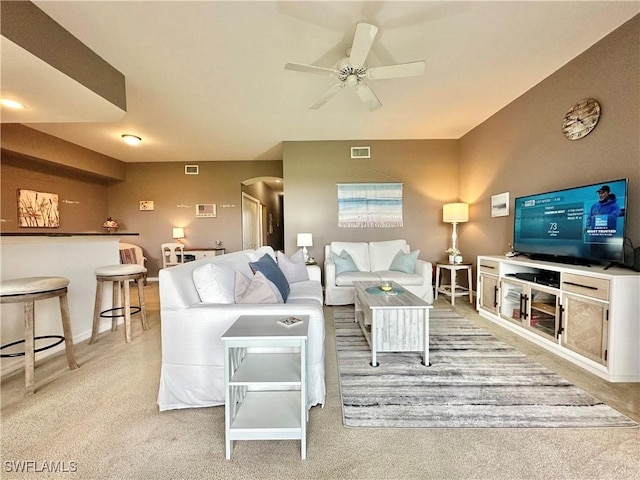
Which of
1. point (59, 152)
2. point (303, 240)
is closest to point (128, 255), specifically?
point (59, 152)

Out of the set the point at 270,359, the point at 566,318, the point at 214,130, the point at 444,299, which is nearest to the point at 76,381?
the point at 270,359

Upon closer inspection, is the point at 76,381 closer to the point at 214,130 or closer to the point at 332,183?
the point at 214,130

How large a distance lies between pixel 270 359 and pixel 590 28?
3.53 meters

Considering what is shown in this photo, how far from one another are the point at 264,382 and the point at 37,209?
5710 millimetres

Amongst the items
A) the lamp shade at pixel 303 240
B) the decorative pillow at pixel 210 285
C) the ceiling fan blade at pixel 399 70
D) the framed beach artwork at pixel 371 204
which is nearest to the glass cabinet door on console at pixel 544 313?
the ceiling fan blade at pixel 399 70

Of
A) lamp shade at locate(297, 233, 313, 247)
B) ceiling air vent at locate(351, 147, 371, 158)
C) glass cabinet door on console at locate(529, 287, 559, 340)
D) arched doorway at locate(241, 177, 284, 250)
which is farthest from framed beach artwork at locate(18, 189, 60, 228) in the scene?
glass cabinet door on console at locate(529, 287, 559, 340)

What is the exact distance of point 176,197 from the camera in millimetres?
6172

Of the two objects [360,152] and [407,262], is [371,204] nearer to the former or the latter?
[360,152]

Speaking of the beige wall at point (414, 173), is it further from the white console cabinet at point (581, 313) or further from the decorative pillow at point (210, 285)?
the decorative pillow at point (210, 285)

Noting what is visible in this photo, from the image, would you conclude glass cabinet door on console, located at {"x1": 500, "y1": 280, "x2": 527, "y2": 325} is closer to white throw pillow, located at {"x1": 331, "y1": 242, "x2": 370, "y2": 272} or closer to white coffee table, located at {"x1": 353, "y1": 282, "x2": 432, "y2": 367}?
white coffee table, located at {"x1": 353, "y1": 282, "x2": 432, "y2": 367}

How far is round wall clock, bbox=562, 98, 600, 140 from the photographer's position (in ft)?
7.89

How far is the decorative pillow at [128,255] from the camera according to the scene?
17.9 feet

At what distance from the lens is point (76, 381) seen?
6.55 ft

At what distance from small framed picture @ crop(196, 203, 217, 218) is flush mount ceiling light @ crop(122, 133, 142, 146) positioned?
185 cm
